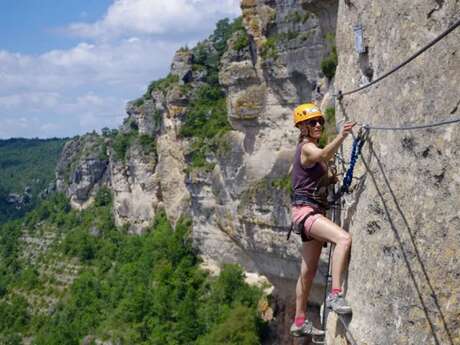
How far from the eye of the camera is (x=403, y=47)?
4.70m

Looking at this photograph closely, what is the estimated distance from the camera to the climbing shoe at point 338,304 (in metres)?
5.40

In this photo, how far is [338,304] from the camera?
546 cm

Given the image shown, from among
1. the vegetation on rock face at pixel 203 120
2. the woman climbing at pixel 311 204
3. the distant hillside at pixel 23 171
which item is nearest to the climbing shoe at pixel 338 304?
the woman climbing at pixel 311 204

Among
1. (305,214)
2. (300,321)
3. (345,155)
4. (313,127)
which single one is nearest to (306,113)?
(313,127)

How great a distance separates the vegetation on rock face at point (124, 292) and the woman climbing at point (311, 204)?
22.2 metres

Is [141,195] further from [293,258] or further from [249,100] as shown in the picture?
[293,258]

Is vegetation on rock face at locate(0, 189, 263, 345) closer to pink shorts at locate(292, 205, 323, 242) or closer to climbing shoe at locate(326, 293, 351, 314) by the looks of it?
pink shorts at locate(292, 205, 323, 242)

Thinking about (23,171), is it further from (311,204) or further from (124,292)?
(311,204)

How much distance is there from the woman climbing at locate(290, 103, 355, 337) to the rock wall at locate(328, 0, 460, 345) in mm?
188

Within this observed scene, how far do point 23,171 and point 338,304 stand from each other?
505ft

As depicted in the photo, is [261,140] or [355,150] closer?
[355,150]

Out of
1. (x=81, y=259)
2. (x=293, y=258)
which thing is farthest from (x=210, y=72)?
(x=81, y=259)

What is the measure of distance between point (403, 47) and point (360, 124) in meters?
1.05

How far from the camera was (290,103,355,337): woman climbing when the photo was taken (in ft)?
18.5
